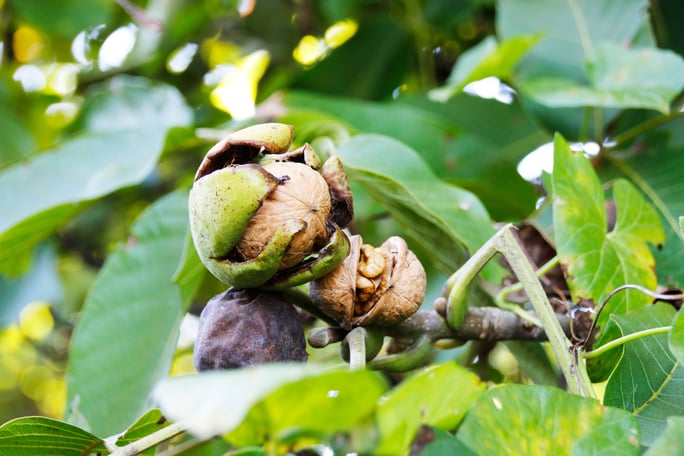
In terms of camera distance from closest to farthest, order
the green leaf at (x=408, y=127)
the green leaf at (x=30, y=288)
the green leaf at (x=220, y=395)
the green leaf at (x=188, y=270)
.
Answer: the green leaf at (x=220, y=395) → the green leaf at (x=188, y=270) → the green leaf at (x=408, y=127) → the green leaf at (x=30, y=288)

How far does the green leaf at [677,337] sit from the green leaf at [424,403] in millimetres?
151

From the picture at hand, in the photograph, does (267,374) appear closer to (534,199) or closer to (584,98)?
(584,98)

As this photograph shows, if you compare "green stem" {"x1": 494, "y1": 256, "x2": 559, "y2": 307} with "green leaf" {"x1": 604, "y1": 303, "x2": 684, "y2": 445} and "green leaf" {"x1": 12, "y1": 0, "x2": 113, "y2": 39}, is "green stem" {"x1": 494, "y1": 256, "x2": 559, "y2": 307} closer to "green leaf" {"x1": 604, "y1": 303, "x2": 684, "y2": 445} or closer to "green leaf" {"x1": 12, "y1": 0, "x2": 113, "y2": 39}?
"green leaf" {"x1": 604, "y1": 303, "x2": 684, "y2": 445}

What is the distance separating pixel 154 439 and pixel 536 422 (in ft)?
1.00

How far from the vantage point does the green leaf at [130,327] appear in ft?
3.46

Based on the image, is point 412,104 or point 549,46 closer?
point 549,46

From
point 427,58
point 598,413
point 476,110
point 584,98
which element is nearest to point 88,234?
point 427,58

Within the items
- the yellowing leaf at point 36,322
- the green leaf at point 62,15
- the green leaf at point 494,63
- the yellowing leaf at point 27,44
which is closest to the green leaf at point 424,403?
Answer: the green leaf at point 494,63

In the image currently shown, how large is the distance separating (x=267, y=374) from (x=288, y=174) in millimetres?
259

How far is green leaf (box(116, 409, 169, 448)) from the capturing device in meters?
0.67

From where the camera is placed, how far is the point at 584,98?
107 centimetres

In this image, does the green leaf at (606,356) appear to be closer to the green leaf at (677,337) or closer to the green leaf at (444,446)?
the green leaf at (677,337)

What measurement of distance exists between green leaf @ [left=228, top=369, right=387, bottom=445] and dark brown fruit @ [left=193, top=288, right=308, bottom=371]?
0.56ft

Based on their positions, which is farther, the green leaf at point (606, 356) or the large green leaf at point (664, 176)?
the large green leaf at point (664, 176)
